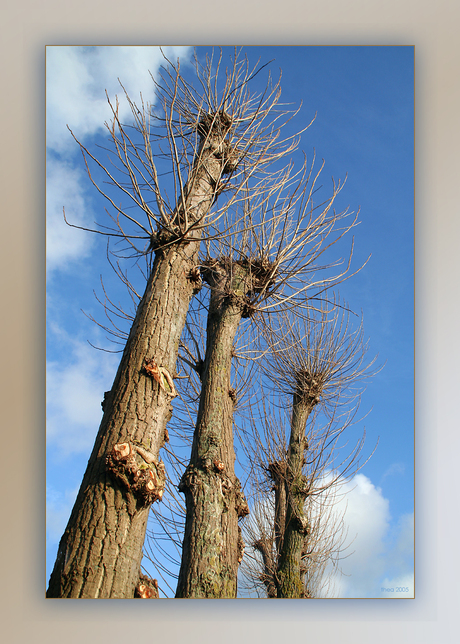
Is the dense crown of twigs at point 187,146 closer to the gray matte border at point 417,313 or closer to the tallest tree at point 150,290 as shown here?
the tallest tree at point 150,290

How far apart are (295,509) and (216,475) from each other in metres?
1.00

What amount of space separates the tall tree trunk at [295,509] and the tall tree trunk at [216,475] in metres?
0.60

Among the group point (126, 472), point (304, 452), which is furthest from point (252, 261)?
point (126, 472)

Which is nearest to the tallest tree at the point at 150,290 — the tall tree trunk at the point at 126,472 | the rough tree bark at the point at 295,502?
the tall tree trunk at the point at 126,472

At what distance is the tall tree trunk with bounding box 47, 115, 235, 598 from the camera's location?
135cm

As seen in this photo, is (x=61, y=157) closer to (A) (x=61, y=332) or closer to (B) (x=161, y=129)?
(B) (x=161, y=129)

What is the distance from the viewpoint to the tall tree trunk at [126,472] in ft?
4.42

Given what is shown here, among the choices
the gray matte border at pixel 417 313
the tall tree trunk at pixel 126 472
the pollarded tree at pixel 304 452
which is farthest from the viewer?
the pollarded tree at pixel 304 452

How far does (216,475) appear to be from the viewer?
222cm

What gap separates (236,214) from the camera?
93.7 inches

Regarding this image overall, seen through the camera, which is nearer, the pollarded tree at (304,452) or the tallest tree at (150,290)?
the tallest tree at (150,290)

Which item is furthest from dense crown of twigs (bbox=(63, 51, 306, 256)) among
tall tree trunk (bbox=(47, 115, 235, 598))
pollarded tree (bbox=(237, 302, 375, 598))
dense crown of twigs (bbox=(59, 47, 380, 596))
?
pollarded tree (bbox=(237, 302, 375, 598))

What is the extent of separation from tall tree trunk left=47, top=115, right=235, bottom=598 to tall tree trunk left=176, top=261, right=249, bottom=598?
605mm
